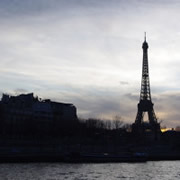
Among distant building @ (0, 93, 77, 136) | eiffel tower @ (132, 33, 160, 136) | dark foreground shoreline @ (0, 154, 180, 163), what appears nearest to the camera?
dark foreground shoreline @ (0, 154, 180, 163)

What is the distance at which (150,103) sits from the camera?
93062 millimetres

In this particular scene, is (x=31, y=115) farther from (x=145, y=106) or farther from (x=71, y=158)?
(x=71, y=158)

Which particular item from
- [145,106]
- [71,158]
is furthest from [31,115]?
[71,158]

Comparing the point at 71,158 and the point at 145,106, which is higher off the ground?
the point at 145,106

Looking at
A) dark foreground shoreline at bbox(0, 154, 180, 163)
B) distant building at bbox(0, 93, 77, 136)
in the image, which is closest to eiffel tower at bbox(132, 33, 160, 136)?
distant building at bbox(0, 93, 77, 136)

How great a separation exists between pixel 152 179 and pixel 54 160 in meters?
20.0

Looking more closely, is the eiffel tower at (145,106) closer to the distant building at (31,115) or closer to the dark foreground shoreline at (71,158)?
the distant building at (31,115)

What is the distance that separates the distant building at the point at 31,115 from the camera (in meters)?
71.1

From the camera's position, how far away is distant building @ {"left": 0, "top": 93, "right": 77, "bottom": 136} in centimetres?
7106

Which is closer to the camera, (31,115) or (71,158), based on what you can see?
(71,158)

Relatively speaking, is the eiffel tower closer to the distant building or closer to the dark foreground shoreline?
the distant building

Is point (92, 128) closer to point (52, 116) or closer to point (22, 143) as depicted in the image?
point (52, 116)

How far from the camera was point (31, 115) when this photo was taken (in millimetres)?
85750

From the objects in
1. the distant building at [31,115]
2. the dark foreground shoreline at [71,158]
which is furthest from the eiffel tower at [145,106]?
the dark foreground shoreline at [71,158]
